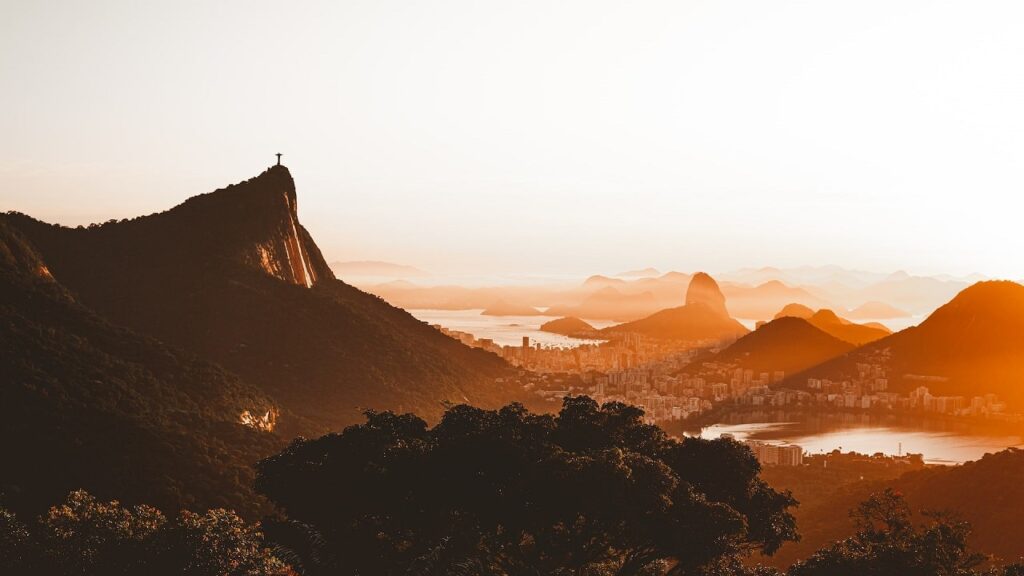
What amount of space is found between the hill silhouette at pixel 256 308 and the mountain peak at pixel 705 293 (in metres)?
112

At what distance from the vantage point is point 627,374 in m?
112

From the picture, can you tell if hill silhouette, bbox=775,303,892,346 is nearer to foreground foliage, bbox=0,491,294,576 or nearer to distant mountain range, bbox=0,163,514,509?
distant mountain range, bbox=0,163,514,509

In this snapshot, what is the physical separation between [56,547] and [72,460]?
950 cm

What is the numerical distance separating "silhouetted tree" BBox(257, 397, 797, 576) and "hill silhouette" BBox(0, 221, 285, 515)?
9642mm

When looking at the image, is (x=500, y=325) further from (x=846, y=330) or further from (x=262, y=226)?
(x=262, y=226)

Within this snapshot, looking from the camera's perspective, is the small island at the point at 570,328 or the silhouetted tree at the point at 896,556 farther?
the small island at the point at 570,328

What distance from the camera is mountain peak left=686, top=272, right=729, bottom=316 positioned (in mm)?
183387

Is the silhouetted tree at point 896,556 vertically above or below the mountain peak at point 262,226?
below

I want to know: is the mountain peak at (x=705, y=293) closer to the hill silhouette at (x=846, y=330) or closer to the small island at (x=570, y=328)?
the hill silhouette at (x=846, y=330)

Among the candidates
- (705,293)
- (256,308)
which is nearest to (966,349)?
(705,293)

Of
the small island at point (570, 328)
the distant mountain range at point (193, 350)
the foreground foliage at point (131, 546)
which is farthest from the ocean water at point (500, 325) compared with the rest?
the foreground foliage at point (131, 546)

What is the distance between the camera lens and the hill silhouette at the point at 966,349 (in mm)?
114625

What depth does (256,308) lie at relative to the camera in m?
62.6

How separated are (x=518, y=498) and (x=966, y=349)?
115m
